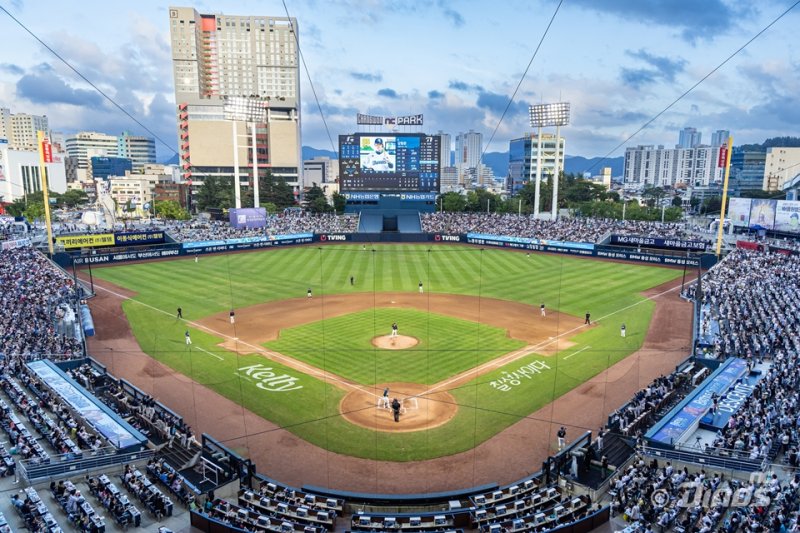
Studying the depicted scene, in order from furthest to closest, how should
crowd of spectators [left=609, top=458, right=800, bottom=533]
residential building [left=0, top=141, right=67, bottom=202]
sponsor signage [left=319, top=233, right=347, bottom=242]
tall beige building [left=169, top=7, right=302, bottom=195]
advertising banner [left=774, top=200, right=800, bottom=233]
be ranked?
1. residential building [left=0, top=141, right=67, bottom=202]
2. tall beige building [left=169, top=7, right=302, bottom=195]
3. sponsor signage [left=319, top=233, right=347, bottom=242]
4. advertising banner [left=774, top=200, right=800, bottom=233]
5. crowd of spectators [left=609, top=458, right=800, bottom=533]

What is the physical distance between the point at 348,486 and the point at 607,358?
58.3 ft

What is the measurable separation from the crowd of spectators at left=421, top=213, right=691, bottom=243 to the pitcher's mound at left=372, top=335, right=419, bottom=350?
4424 cm

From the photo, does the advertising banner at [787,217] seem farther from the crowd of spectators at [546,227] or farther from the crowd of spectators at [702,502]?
the crowd of spectators at [702,502]

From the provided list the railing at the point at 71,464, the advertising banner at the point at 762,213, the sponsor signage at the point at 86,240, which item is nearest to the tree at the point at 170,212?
the sponsor signage at the point at 86,240

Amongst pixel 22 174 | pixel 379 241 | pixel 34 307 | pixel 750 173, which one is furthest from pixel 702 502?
pixel 750 173

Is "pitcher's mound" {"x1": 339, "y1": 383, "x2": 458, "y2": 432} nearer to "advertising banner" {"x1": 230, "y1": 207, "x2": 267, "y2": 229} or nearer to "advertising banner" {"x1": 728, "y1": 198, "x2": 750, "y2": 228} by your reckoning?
"advertising banner" {"x1": 230, "y1": 207, "x2": 267, "y2": 229}

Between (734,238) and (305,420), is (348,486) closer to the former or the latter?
(305,420)

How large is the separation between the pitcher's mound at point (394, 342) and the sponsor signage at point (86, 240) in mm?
44722

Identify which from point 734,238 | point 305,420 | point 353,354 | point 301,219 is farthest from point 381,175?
point 305,420

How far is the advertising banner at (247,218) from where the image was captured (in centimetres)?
7350

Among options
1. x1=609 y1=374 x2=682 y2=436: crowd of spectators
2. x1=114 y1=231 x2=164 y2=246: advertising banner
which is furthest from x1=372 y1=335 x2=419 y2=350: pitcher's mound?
x1=114 y1=231 x2=164 y2=246: advertising banner

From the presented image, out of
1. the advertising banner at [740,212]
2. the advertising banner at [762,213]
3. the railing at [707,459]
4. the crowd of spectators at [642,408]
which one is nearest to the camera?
the railing at [707,459]

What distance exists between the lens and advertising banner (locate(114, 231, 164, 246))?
63.1 meters

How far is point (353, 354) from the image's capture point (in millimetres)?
29172
